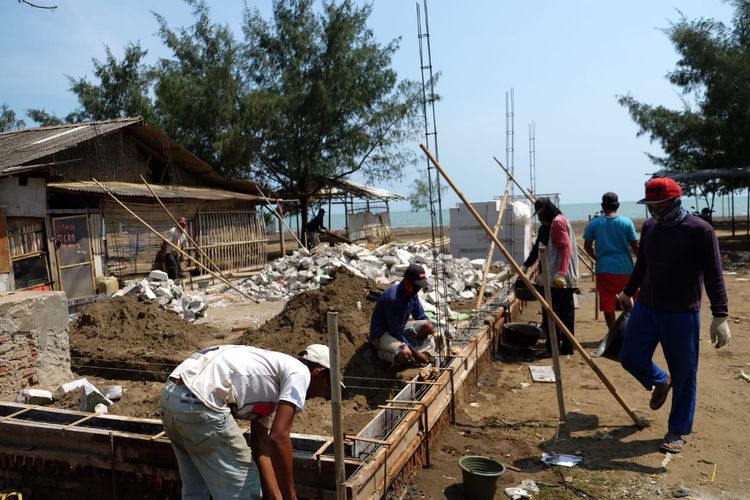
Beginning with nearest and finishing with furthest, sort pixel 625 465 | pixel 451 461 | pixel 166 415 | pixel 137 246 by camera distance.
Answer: pixel 166 415 < pixel 625 465 < pixel 451 461 < pixel 137 246

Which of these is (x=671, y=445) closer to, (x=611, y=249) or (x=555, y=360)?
(x=555, y=360)

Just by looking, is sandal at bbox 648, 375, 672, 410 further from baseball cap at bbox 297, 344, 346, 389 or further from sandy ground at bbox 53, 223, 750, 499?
baseball cap at bbox 297, 344, 346, 389

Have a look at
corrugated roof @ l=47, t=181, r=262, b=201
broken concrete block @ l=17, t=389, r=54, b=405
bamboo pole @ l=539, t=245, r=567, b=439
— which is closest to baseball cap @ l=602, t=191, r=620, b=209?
bamboo pole @ l=539, t=245, r=567, b=439

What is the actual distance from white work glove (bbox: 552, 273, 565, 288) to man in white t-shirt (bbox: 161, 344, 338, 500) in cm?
386

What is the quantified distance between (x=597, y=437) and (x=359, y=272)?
7.12 meters

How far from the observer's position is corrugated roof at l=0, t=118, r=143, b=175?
1052 centimetres

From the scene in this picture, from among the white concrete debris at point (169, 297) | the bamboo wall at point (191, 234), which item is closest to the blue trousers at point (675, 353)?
the white concrete debris at point (169, 297)

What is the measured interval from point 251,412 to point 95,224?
36.1 ft

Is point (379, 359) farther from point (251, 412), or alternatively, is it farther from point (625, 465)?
point (251, 412)

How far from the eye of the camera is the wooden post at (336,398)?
8.32ft

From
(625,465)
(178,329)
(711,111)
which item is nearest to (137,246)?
(178,329)

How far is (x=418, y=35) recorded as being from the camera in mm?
4883

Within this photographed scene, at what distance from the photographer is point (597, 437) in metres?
4.14

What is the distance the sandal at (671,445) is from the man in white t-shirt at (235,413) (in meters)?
2.71
